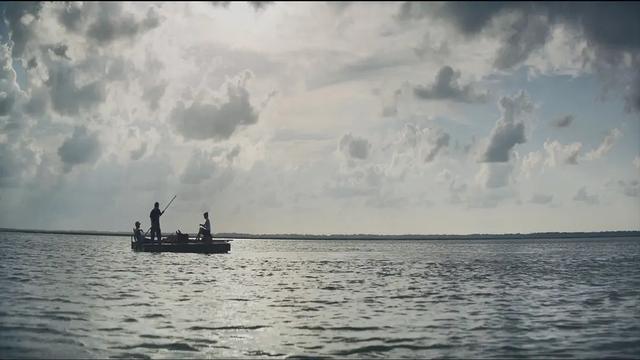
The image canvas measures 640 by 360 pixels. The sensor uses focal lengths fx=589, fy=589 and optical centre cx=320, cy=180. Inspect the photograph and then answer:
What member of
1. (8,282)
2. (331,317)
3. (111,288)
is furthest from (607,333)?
(8,282)

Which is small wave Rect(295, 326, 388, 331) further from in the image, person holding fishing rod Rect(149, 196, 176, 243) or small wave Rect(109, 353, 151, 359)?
person holding fishing rod Rect(149, 196, 176, 243)

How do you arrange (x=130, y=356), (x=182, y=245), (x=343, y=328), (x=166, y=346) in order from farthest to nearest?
(x=182, y=245) < (x=343, y=328) < (x=166, y=346) < (x=130, y=356)

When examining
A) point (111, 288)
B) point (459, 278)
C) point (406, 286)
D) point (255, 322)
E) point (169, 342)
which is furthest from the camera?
point (459, 278)

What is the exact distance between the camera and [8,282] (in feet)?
104

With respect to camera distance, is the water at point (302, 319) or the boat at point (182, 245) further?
the boat at point (182, 245)

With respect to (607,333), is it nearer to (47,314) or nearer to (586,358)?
(586,358)

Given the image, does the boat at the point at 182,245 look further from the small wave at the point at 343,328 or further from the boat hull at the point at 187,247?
the small wave at the point at 343,328

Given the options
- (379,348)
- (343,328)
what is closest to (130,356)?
(379,348)

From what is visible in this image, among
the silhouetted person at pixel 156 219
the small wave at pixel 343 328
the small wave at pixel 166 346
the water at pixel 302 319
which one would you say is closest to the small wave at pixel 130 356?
the water at pixel 302 319

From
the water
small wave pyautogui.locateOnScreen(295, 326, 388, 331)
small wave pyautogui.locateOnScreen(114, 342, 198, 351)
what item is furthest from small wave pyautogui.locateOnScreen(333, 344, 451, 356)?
small wave pyautogui.locateOnScreen(114, 342, 198, 351)

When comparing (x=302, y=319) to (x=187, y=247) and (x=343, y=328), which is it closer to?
(x=343, y=328)

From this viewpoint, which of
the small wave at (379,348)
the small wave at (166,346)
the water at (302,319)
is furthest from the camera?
the water at (302,319)

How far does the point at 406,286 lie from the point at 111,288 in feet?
57.7

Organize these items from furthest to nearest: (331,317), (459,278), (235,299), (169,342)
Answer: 1. (459,278)
2. (235,299)
3. (331,317)
4. (169,342)
